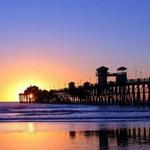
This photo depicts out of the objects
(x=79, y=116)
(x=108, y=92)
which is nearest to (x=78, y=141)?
(x=79, y=116)

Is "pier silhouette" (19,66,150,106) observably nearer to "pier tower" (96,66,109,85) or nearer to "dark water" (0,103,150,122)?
"pier tower" (96,66,109,85)

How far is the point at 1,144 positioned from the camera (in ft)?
59.8

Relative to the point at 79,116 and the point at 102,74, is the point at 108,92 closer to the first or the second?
the point at 102,74

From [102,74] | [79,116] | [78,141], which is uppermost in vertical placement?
[102,74]

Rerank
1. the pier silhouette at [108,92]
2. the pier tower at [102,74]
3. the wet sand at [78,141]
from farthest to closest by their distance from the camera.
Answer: the pier tower at [102,74] → the pier silhouette at [108,92] → the wet sand at [78,141]

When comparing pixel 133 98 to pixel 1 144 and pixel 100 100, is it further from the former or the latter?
pixel 1 144

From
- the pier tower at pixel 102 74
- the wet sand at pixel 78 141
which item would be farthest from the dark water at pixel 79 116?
the pier tower at pixel 102 74

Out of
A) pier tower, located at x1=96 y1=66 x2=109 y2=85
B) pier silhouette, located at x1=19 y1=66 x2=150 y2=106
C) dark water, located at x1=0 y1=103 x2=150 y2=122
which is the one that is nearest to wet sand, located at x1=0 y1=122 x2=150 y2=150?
dark water, located at x1=0 y1=103 x2=150 y2=122

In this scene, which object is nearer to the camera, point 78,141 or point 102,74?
point 78,141

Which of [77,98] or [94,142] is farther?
[77,98]

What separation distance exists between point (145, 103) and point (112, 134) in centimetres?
5349

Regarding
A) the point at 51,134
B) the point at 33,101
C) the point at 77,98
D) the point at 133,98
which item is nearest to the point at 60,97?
the point at 77,98

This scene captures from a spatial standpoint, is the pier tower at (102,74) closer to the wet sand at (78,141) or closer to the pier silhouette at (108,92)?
the pier silhouette at (108,92)

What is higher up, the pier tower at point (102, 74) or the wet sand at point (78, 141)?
the pier tower at point (102, 74)
